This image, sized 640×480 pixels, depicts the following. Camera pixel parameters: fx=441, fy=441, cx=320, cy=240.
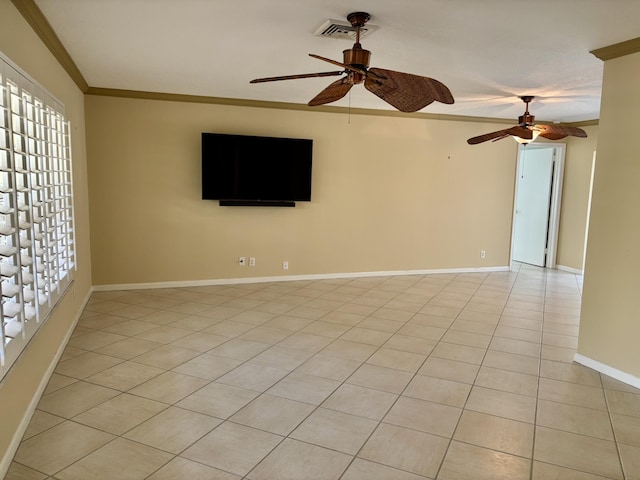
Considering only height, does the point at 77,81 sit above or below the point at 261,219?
above

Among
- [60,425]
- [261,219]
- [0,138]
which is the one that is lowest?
[60,425]

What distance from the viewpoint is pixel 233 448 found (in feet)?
7.51

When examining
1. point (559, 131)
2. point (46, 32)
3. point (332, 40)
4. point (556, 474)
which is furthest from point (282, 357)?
point (559, 131)

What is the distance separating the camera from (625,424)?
2609 millimetres

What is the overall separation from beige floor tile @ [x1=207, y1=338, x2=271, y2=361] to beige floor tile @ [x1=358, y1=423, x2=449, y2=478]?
53.8 inches

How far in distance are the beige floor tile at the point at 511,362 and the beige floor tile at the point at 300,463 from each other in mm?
1729

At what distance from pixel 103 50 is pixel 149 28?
2.63ft

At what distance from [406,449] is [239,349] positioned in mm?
1730

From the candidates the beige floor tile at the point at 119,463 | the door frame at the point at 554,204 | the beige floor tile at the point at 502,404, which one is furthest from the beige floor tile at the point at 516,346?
the door frame at the point at 554,204

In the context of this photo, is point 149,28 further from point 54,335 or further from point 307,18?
point 54,335

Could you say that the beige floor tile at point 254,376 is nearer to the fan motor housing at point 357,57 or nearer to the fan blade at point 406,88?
the fan blade at point 406,88

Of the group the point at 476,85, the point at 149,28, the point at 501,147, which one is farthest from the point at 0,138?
the point at 501,147

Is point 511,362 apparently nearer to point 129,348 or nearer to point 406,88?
point 406,88

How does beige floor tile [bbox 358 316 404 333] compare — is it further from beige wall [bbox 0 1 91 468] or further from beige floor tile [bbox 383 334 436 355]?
beige wall [bbox 0 1 91 468]
